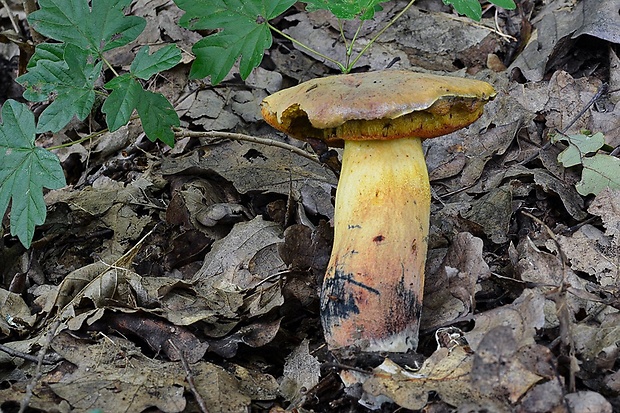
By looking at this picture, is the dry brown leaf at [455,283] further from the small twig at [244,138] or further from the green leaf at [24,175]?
the green leaf at [24,175]

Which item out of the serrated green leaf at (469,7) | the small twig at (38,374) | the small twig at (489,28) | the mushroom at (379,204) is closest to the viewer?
the small twig at (38,374)

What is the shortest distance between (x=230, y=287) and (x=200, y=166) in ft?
4.05

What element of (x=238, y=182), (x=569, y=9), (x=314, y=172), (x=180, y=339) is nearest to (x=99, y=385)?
(x=180, y=339)

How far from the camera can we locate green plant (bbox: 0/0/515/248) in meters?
3.19

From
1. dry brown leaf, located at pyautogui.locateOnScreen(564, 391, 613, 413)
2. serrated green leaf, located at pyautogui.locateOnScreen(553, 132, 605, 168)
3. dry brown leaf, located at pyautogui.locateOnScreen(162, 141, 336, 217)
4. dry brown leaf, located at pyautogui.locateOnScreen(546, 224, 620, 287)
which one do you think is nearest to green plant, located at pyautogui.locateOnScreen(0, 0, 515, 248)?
dry brown leaf, located at pyautogui.locateOnScreen(162, 141, 336, 217)

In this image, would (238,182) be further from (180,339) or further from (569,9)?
(569,9)

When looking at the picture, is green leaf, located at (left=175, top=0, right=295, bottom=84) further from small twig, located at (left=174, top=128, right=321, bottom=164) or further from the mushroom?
small twig, located at (left=174, top=128, right=321, bottom=164)

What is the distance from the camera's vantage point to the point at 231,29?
3.48m

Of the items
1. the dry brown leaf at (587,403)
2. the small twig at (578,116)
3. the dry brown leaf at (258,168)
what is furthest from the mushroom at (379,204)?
the small twig at (578,116)

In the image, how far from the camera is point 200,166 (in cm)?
427

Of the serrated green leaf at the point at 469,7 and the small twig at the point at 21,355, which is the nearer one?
the small twig at the point at 21,355

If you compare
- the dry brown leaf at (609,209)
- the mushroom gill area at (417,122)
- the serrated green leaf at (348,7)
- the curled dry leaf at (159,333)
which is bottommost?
the curled dry leaf at (159,333)

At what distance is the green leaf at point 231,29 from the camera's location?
136 inches

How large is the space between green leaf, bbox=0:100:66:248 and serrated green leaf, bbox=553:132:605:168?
2886 millimetres
